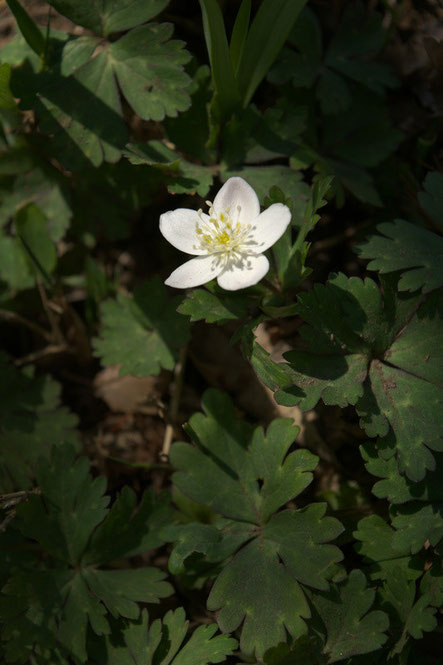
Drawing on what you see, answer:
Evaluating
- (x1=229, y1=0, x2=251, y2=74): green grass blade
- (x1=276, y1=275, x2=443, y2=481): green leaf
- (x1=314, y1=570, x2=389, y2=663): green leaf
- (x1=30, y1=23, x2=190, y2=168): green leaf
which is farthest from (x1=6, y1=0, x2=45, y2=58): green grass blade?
(x1=314, y1=570, x2=389, y2=663): green leaf

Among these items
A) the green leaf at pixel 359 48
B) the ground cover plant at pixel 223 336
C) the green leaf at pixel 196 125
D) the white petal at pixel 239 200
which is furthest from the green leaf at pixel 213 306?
the green leaf at pixel 359 48

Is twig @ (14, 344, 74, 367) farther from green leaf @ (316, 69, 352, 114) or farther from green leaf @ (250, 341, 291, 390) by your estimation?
green leaf @ (316, 69, 352, 114)

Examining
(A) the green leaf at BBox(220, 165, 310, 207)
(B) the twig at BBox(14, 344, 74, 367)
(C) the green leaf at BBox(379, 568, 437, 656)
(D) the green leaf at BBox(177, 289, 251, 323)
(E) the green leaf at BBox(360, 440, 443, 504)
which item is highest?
(A) the green leaf at BBox(220, 165, 310, 207)

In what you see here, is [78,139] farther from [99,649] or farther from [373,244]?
[99,649]

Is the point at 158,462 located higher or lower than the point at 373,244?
lower

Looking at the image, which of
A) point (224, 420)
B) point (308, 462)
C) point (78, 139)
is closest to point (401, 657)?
point (308, 462)

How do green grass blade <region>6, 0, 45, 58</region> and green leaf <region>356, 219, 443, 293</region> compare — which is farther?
green grass blade <region>6, 0, 45, 58</region>

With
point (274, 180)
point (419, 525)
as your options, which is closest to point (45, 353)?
point (274, 180)
